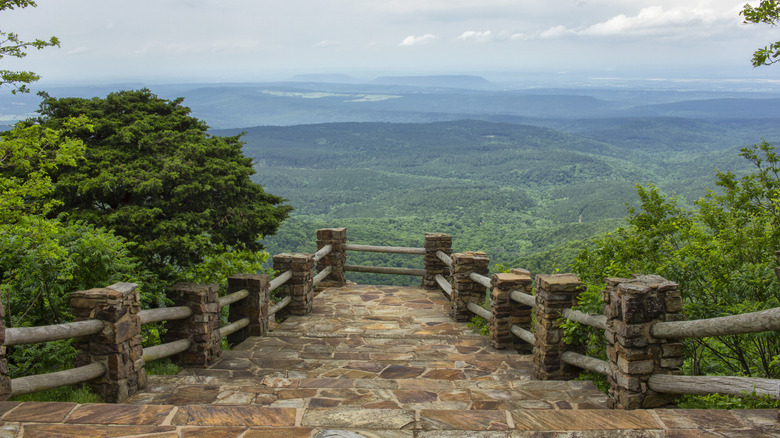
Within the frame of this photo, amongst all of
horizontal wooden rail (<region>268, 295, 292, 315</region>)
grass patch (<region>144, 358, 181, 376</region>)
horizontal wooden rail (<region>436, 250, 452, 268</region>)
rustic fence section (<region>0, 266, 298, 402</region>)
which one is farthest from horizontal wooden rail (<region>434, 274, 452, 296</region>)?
grass patch (<region>144, 358, 181, 376</region>)

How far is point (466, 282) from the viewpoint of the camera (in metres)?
8.83

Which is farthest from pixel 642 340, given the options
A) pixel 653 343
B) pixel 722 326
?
pixel 722 326

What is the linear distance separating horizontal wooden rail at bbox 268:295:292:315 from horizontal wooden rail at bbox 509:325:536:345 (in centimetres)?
338

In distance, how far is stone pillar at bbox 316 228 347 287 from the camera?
38.0 ft

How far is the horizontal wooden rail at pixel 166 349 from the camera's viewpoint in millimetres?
5371

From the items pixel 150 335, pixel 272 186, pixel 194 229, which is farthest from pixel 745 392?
pixel 272 186

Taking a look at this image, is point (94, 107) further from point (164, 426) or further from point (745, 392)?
point (745, 392)

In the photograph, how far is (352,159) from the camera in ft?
375

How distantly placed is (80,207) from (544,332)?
5738mm

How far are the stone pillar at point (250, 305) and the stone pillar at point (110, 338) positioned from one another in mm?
2761

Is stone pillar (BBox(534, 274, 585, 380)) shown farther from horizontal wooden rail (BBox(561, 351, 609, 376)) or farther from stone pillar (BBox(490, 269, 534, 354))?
stone pillar (BBox(490, 269, 534, 354))

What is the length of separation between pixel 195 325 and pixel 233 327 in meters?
1.11

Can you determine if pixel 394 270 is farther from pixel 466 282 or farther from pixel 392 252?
pixel 466 282

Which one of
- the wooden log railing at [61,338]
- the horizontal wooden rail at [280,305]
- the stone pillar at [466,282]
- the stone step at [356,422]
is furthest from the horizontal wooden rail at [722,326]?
the horizontal wooden rail at [280,305]
